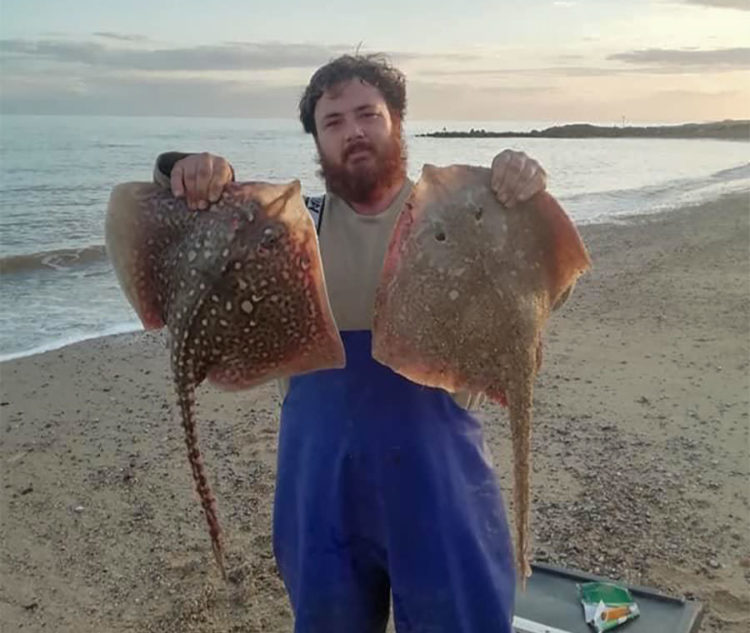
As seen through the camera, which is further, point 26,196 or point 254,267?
point 26,196

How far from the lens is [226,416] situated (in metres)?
6.93

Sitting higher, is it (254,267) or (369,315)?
(254,267)

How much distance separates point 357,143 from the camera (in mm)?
2879

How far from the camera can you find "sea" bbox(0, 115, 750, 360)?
34.1 ft

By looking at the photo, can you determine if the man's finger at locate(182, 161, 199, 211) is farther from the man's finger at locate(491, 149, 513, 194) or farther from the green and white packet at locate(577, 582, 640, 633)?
the green and white packet at locate(577, 582, 640, 633)

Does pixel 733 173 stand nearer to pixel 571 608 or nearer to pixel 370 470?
pixel 571 608

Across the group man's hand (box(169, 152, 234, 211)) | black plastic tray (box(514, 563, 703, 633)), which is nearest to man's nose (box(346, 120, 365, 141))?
man's hand (box(169, 152, 234, 211))

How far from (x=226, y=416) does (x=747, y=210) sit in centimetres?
1678

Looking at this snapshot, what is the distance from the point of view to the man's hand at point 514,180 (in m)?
2.41

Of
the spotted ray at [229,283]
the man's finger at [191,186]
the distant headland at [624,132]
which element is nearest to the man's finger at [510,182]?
the spotted ray at [229,283]

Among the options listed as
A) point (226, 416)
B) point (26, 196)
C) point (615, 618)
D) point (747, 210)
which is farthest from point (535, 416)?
point (26, 196)

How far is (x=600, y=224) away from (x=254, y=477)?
1479 cm

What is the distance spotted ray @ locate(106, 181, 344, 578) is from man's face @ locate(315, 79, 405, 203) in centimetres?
54

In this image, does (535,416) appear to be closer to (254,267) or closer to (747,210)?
(254,267)
